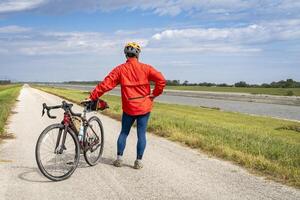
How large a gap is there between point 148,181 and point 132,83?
1.80 metres

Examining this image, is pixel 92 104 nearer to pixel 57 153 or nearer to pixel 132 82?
pixel 132 82

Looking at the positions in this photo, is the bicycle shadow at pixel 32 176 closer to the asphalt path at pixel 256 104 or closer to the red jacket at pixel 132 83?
the red jacket at pixel 132 83

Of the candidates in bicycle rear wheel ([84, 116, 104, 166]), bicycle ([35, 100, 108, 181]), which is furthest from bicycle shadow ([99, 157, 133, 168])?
bicycle ([35, 100, 108, 181])

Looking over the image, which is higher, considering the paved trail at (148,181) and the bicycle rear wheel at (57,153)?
the bicycle rear wheel at (57,153)

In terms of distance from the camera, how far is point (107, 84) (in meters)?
8.77

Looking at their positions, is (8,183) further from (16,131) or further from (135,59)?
(16,131)

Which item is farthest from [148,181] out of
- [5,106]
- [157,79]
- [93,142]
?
[5,106]

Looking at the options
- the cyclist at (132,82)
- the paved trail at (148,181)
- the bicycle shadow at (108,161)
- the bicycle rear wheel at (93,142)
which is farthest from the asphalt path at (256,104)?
Answer: the cyclist at (132,82)

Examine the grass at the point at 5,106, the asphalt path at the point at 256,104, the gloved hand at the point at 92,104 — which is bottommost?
the asphalt path at the point at 256,104

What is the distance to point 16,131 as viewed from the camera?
15.6 meters

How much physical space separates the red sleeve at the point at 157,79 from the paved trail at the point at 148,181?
1.41 meters

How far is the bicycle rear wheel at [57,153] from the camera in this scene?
790cm

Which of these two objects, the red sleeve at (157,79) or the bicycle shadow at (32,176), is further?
the red sleeve at (157,79)

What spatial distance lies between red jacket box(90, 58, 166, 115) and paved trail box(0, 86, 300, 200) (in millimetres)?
1180
